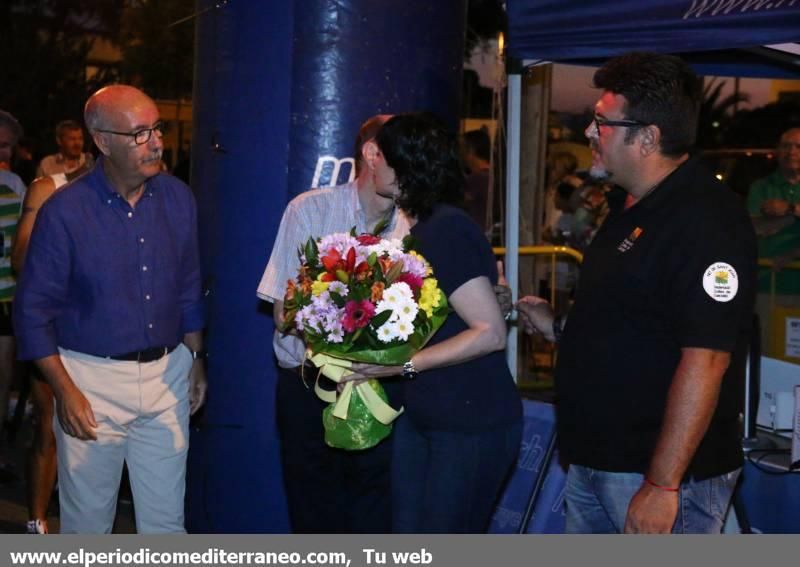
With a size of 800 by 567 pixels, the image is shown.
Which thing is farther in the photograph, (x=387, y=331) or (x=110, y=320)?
(x=110, y=320)

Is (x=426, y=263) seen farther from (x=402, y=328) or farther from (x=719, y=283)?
(x=719, y=283)

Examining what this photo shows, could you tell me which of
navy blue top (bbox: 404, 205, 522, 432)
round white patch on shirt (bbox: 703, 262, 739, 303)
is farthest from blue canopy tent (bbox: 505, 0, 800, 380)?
round white patch on shirt (bbox: 703, 262, 739, 303)

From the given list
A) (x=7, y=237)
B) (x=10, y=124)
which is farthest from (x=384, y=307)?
(x=10, y=124)

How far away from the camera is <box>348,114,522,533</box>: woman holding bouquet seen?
4.45 m

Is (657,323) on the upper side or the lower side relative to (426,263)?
lower

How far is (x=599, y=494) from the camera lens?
3.96 m

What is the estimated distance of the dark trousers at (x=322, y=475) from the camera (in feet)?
17.3

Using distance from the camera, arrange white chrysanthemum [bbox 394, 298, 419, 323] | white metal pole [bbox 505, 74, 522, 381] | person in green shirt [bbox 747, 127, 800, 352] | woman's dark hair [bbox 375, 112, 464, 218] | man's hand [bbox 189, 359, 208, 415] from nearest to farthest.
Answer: white chrysanthemum [bbox 394, 298, 419, 323]
woman's dark hair [bbox 375, 112, 464, 218]
man's hand [bbox 189, 359, 208, 415]
white metal pole [bbox 505, 74, 522, 381]
person in green shirt [bbox 747, 127, 800, 352]

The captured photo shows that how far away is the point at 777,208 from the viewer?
8594 mm

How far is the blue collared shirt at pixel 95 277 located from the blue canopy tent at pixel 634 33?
2.14 meters

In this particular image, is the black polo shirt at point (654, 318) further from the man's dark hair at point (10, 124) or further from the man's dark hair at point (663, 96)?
the man's dark hair at point (10, 124)

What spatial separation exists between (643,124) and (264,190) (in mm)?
2832

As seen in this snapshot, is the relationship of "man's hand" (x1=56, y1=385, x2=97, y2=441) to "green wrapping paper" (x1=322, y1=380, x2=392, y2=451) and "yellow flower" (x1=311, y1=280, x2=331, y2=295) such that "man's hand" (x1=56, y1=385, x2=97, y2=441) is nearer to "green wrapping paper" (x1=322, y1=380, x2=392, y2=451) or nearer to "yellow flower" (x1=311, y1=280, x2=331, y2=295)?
"green wrapping paper" (x1=322, y1=380, x2=392, y2=451)

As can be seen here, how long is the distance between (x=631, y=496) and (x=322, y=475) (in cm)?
181
